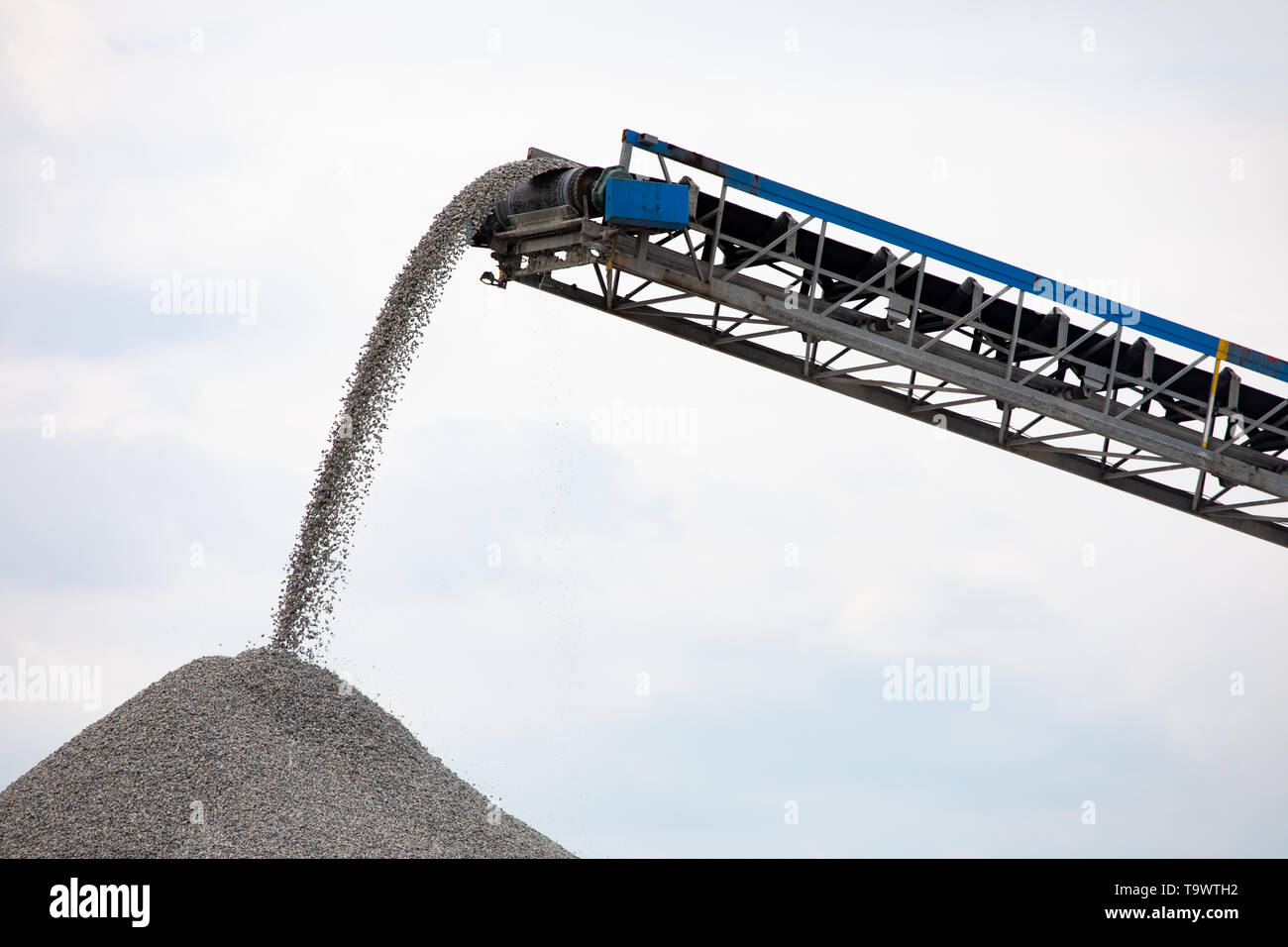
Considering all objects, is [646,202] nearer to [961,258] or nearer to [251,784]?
[961,258]

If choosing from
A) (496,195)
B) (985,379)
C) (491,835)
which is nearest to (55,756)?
(491,835)

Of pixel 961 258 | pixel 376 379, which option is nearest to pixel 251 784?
pixel 376 379

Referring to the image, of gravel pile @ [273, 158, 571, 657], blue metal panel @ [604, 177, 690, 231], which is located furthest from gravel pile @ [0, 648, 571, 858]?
blue metal panel @ [604, 177, 690, 231]

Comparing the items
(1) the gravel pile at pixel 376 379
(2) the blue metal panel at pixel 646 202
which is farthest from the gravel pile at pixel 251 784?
(2) the blue metal panel at pixel 646 202

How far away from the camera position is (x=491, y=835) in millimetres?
10633

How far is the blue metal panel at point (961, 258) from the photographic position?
32.2ft

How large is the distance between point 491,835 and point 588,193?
4758 mm

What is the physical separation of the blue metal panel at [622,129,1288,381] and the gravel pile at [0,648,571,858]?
5107mm

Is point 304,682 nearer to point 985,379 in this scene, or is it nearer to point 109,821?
point 109,821

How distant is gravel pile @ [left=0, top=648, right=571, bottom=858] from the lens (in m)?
9.82

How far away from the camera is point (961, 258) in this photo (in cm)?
1026

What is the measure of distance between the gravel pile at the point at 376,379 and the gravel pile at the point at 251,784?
116 centimetres

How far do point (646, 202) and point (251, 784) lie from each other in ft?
16.5

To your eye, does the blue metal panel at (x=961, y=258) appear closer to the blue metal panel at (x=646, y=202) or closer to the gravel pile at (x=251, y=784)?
the blue metal panel at (x=646, y=202)
